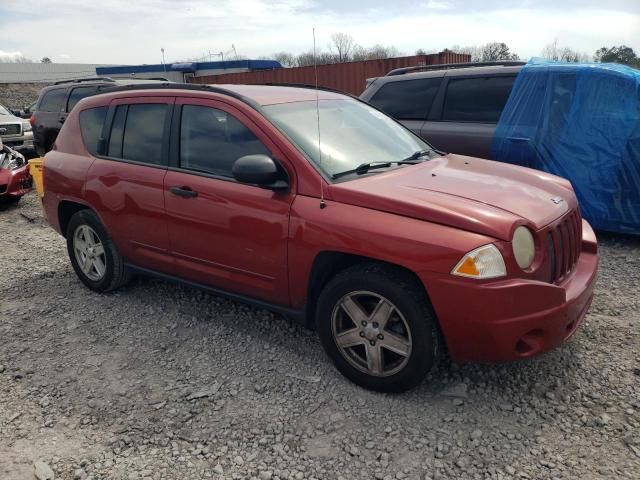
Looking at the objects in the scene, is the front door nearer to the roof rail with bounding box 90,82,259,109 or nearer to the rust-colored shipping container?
the roof rail with bounding box 90,82,259,109

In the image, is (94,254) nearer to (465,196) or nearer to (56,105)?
(465,196)

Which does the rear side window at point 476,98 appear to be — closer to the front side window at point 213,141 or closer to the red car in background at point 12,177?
the front side window at point 213,141

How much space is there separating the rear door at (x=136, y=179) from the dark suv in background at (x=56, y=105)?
6816 mm

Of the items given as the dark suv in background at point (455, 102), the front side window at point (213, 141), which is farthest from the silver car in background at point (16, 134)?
the front side window at point (213, 141)

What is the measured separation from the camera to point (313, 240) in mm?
3064

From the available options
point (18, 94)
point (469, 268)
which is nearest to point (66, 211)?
point (469, 268)

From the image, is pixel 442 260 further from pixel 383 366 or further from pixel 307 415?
pixel 307 415

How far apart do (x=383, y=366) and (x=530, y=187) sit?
144 cm

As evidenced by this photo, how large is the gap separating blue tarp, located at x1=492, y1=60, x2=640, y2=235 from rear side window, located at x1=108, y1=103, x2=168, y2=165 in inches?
141

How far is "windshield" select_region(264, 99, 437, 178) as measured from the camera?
10.9ft

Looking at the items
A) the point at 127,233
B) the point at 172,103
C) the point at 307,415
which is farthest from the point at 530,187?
the point at 127,233

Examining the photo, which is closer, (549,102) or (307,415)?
(307,415)

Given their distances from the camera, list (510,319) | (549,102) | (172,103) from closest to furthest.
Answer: (510,319) < (172,103) < (549,102)

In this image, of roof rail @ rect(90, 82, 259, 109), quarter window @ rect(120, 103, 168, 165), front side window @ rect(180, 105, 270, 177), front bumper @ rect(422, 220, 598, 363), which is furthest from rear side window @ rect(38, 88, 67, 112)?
front bumper @ rect(422, 220, 598, 363)
